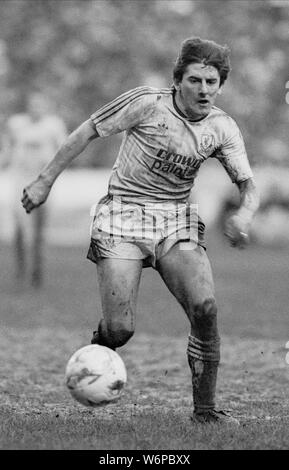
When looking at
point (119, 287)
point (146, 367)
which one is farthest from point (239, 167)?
point (146, 367)

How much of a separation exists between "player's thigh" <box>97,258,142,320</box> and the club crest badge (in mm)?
768

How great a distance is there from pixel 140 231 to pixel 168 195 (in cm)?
29

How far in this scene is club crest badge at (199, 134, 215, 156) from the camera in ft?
21.0

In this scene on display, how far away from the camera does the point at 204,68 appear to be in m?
6.25

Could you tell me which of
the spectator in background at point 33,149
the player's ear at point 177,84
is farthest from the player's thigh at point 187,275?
the spectator in background at point 33,149

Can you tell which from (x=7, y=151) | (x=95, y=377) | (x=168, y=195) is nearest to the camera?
(x=95, y=377)

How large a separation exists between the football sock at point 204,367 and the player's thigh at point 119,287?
17.8 inches

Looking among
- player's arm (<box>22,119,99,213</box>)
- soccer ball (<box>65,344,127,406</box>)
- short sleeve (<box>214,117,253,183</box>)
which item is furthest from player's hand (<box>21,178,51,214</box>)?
short sleeve (<box>214,117,253,183</box>)

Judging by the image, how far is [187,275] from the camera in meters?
6.34

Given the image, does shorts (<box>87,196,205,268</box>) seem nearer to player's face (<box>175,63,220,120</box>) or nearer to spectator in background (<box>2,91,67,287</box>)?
player's face (<box>175,63,220,120</box>)

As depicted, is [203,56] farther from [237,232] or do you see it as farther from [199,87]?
[237,232]

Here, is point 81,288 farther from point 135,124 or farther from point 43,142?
point 135,124

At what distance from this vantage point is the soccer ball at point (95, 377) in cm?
605

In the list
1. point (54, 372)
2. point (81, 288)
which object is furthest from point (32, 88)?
point (54, 372)
